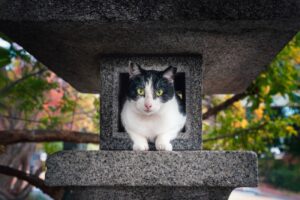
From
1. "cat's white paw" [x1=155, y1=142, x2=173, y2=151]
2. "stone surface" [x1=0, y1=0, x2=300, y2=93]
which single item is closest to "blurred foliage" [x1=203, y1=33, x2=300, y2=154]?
"stone surface" [x1=0, y1=0, x2=300, y2=93]

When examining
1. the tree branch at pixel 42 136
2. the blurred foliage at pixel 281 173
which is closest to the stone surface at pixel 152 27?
the tree branch at pixel 42 136

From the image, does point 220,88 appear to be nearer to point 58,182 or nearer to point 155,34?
point 155,34

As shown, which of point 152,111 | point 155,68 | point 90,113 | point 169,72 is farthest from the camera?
point 90,113

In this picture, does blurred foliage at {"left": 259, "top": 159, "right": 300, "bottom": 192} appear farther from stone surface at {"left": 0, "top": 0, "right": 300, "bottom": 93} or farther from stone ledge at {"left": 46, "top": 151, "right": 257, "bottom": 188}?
stone ledge at {"left": 46, "top": 151, "right": 257, "bottom": 188}

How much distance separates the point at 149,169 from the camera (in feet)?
7.06

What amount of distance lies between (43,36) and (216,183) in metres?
1.38

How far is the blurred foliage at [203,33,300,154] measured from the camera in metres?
4.21

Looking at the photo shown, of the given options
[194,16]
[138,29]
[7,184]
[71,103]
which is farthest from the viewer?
[7,184]

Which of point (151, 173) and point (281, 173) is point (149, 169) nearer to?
point (151, 173)

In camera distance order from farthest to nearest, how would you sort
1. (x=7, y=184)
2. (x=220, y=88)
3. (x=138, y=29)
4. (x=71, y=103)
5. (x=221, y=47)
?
1. (x=7, y=184)
2. (x=71, y=103)
3. (x=220, y=88)
4. (x=221, y=47)
5. (x=138, y=29)

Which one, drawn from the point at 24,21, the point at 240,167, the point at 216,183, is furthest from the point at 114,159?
the point at 24,21

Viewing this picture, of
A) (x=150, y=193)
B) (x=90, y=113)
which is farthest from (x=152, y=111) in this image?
(x=90, y=113)

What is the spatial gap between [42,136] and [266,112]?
323 cm

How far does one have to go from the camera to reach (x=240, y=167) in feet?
7.20
